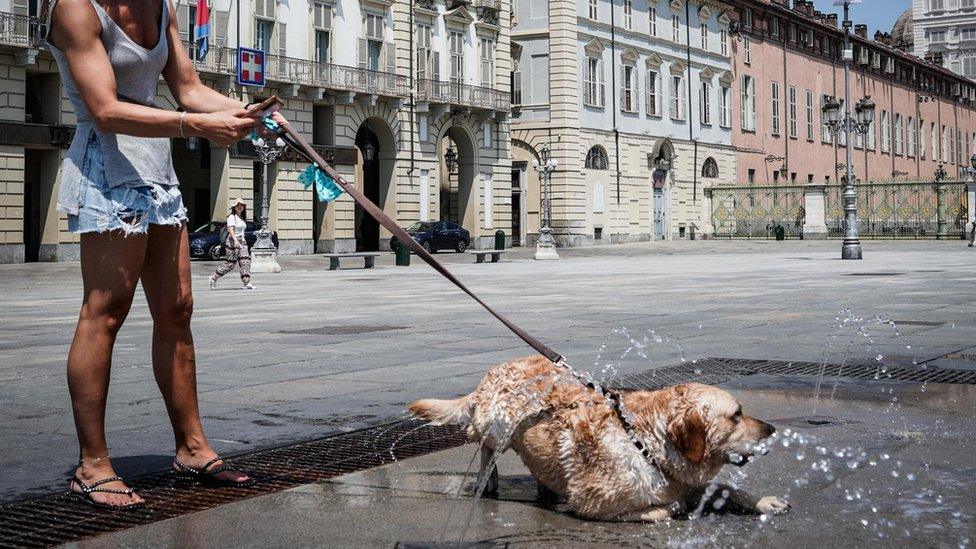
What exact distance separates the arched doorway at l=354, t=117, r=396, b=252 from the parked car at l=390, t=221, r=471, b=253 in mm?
1428

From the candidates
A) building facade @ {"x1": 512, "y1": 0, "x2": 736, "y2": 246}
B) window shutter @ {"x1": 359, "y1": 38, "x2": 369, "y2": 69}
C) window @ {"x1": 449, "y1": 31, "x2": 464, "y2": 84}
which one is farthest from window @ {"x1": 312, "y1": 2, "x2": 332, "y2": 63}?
building facade @ {"x1": 512, "y1": 0, "x2": 736, "y2": 246}

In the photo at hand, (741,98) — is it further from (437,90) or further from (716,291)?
(716,291)

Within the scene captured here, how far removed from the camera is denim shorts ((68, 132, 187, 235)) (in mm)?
3904

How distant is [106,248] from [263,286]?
16.9 metres

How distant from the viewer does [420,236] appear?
126 ft

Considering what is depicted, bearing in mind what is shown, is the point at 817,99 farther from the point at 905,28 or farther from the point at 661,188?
the point at 905,28

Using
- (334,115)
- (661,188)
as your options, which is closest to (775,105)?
(661,188)

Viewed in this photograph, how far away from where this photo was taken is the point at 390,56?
40469 mm

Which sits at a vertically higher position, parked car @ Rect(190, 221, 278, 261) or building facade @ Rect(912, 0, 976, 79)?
building facade @ Rect(912, 0, 976, 79)

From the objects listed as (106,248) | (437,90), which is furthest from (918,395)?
(437,90)

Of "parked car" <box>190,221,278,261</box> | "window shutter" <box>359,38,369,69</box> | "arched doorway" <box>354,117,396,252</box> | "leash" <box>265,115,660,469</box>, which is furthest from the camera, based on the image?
"arched doorway" <box>354,117,396,252</box>

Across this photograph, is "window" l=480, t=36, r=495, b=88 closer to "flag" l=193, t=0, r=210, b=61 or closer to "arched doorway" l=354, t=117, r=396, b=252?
"arched doorway" l=354, t=117, r=396, b=252

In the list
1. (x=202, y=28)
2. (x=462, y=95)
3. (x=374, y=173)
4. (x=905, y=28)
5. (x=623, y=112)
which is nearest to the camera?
(x=202, y=28)

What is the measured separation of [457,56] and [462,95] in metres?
1.68
